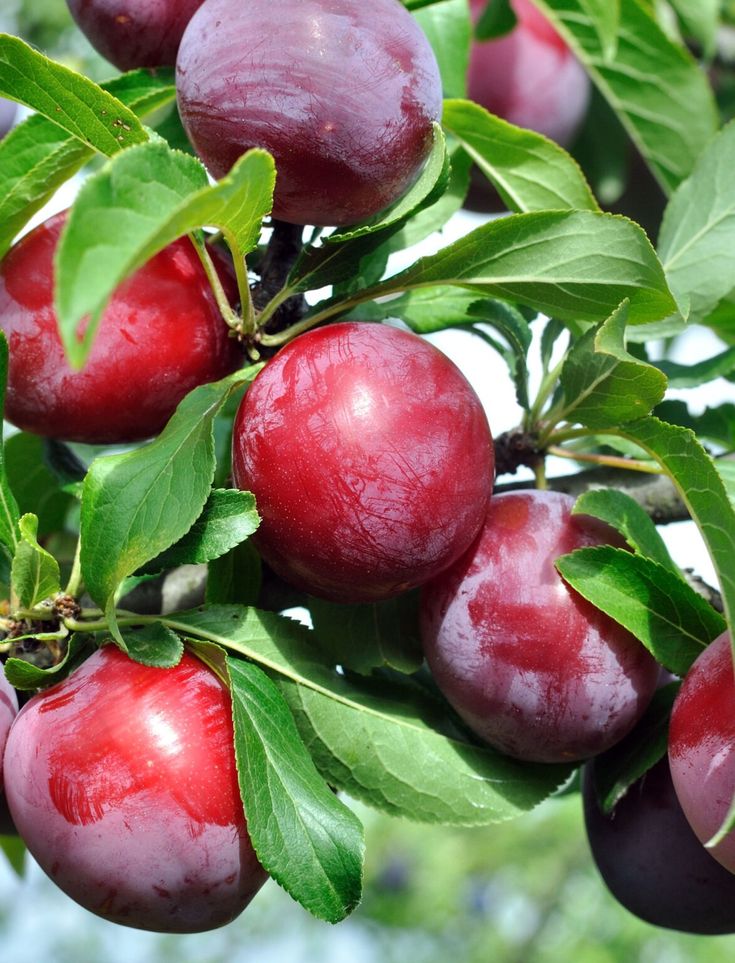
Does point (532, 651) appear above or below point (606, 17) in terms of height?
below

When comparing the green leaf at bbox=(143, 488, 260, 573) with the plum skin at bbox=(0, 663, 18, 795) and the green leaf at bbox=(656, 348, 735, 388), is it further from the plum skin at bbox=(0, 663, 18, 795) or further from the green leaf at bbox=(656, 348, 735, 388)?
the green leaf at bbox=(656, 348, 735, 388)

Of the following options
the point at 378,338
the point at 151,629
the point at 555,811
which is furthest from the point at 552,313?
the point at 555,811

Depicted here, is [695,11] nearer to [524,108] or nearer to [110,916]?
[524,108]

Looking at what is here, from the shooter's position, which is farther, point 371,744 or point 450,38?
point 450,38

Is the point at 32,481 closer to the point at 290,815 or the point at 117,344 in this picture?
the point at 117,344

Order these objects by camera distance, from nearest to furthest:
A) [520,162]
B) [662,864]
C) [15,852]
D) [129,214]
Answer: [129,214], [662,864], [520,162], [15,852]

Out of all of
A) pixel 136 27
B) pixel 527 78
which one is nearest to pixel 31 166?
pixel 136 27

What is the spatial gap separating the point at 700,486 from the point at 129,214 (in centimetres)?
47

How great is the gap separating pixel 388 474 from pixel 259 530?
12 cm

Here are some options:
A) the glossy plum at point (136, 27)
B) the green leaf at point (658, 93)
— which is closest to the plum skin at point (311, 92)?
the glossy plum at point (136, 27)

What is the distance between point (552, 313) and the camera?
0.87 meters

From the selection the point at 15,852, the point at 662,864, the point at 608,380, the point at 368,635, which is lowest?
the point at 15,852

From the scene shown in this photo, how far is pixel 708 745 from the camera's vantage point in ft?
2.56

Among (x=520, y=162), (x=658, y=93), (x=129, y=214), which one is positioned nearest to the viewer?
(x=129, y=214)
